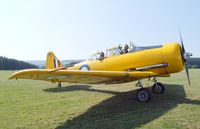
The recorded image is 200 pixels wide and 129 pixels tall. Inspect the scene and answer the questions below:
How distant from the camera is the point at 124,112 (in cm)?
881

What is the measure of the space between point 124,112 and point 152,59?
3.02 meters

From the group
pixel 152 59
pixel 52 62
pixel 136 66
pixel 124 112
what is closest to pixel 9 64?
pixel 52 62

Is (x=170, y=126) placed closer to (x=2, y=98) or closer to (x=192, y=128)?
(x=192, y=128)

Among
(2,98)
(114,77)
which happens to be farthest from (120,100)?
(2,98)

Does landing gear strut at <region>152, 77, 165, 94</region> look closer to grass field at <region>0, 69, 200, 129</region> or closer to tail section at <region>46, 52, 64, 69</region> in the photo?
grass field at <region>0, 69, 200, 129</region>

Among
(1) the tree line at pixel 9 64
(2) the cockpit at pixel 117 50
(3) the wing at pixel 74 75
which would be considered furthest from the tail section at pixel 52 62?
(1) the tree line at pixel 9 64

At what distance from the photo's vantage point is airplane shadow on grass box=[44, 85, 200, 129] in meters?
7.42

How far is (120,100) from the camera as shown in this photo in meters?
11.0

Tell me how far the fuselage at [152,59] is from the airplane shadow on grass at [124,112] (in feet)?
3.88

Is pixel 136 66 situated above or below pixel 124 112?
above

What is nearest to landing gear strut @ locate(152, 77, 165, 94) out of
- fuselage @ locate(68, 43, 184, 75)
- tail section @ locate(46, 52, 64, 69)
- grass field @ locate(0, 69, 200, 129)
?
grass field @ locate(0, 69, 200, 129)

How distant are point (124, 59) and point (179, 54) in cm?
224

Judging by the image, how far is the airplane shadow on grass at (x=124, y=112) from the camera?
7.42 meters

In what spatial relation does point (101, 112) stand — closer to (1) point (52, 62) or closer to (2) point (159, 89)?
(2) point (159, 89)
